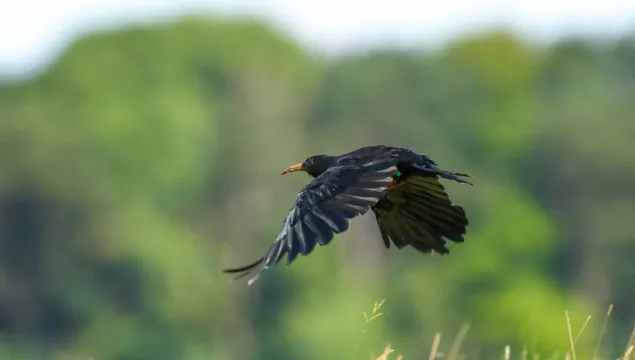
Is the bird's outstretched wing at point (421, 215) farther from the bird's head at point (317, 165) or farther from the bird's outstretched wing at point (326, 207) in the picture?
the bird's outstretched wing at point (326, 207)

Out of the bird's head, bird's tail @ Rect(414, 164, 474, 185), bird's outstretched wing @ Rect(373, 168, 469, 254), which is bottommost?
bird's outstretched wing @ Rect(373, 168, 469, 254)

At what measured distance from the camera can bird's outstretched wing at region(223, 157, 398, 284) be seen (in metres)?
7.20

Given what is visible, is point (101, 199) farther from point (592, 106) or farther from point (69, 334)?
point (592, 106)

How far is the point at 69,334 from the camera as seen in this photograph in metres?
42.4

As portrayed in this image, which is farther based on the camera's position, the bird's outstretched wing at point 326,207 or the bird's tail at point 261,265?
the bird's outstretched wing at point 326,207

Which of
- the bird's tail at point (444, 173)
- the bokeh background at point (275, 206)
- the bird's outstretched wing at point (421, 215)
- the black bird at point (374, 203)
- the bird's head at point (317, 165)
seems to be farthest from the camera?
the bokeh background at point (275, 206)

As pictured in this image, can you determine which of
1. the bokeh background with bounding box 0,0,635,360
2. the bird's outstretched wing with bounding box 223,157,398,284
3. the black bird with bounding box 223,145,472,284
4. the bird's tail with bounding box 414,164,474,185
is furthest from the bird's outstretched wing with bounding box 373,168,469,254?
the bokeh background with bounding box 0,0,635,360

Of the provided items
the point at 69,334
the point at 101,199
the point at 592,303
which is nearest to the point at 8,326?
the point at 69,334

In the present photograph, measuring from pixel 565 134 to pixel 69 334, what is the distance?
14.9 metres

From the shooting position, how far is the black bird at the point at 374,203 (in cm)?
733

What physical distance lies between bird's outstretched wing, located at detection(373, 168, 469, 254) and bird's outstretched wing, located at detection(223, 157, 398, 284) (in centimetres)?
55

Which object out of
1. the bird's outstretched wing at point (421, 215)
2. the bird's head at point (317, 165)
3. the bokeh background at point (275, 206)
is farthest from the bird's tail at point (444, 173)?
the bokeh background at point (275, 206)

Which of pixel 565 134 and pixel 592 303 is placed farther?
pixel 565 134

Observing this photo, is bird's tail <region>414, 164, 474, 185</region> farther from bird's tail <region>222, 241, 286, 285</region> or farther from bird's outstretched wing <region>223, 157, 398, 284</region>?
bird's tail <region>222, 241, 286, 285</region>
